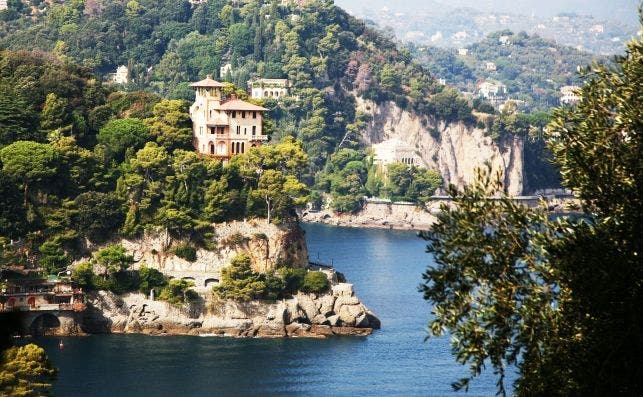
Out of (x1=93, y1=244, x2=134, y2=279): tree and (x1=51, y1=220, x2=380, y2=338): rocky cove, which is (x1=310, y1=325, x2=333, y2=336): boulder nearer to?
(x1=51, y1=220, x2=380, y2=338): rocky cove

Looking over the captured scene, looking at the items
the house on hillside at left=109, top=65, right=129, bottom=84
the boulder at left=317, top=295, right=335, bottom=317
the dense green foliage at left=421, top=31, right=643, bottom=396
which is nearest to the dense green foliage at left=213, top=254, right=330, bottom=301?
the boulder at left=317, top=295, right=335, bottom=317

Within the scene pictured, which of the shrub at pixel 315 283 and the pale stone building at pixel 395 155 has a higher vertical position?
the pale stone building at pixel 395 155

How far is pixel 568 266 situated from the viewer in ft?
76.5

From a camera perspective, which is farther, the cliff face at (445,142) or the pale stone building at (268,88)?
the cliff face at (445,142)

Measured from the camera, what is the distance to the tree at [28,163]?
6259 centimetres

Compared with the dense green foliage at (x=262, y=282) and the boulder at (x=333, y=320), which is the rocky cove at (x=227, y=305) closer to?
A: the boulder at (x=333, y=320)

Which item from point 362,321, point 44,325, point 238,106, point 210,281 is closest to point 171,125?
point 238,106

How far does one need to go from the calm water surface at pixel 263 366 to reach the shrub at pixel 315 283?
2.69 meters

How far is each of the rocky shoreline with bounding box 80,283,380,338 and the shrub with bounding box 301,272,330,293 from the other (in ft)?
0.86

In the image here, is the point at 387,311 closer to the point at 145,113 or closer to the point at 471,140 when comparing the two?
the point at 145,113

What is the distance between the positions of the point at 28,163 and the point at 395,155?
60.8 metres

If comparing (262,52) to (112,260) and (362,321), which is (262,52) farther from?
(112,260)

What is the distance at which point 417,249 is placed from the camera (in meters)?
96.4

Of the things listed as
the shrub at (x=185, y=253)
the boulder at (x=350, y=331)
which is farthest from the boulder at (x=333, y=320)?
the shrub at (x=185, y=253)
